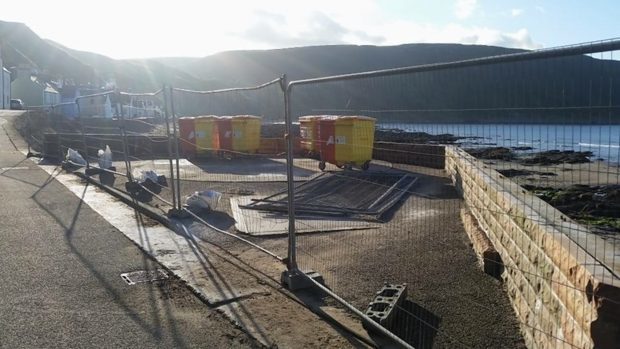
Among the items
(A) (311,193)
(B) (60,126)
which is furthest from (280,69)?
(A) (311,193)

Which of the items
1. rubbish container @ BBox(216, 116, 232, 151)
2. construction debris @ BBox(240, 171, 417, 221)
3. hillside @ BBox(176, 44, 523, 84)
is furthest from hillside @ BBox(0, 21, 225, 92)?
construction debris @ BBox(240, 171, 417, 221)

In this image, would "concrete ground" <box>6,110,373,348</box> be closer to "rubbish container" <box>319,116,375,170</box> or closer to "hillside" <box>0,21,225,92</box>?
"rubbish container" <box>319,116,375,170</box>

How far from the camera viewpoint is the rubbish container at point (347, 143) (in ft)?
50.5

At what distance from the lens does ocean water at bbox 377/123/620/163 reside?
3.36 meters

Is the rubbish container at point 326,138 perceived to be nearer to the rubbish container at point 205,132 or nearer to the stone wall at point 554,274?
the rubbish container at point 205,132

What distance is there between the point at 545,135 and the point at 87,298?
4314 mm

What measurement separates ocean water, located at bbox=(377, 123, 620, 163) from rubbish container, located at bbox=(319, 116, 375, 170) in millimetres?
9825

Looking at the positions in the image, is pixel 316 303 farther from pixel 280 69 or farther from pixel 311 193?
pixel 280 69

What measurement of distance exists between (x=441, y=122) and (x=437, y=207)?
5.71 m

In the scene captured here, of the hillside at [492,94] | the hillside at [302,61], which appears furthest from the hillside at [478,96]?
the hillside at [302,61]

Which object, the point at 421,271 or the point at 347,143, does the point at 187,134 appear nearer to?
the point at 347,143

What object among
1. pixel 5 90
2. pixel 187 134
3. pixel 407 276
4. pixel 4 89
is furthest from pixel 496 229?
pixel 5 90

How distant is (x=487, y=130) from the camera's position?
4523 millimetres

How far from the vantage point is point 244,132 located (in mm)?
20391
